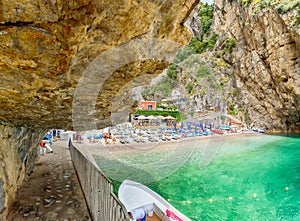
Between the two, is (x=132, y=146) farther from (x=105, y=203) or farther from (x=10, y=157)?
(x=105, y=203)

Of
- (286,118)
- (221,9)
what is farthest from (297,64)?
(221,9)

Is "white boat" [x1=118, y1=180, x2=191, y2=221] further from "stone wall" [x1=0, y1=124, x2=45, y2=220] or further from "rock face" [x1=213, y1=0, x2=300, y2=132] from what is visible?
"rock face" [x1=213, y1=0, x2=300, y2=132]

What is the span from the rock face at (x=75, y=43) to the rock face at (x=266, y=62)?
24812 millimetres

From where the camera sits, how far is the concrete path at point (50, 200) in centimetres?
360

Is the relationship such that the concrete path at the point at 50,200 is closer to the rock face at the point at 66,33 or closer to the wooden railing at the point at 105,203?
the wooden railing at the point at 105,203

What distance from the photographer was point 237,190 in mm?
8758

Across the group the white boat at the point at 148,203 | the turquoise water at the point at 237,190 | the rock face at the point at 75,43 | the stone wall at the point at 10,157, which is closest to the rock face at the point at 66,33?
the rock face at the point at 75,43

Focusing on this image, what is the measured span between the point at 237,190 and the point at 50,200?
799 centimetres

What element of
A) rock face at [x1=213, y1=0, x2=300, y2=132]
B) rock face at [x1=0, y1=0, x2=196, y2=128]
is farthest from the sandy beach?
rock face at [x1=0, y1=0, x2=196, y2=128]

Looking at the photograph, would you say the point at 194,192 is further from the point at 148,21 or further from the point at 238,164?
the point at 148,21

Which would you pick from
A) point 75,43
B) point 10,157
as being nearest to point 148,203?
point 10,157

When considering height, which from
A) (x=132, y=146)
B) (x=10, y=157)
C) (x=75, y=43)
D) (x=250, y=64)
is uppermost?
Result: (x=250, y=64)

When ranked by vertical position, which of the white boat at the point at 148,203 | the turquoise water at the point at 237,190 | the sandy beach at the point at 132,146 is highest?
the sandy beach at the point at 132,146

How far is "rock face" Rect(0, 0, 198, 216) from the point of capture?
112cm
